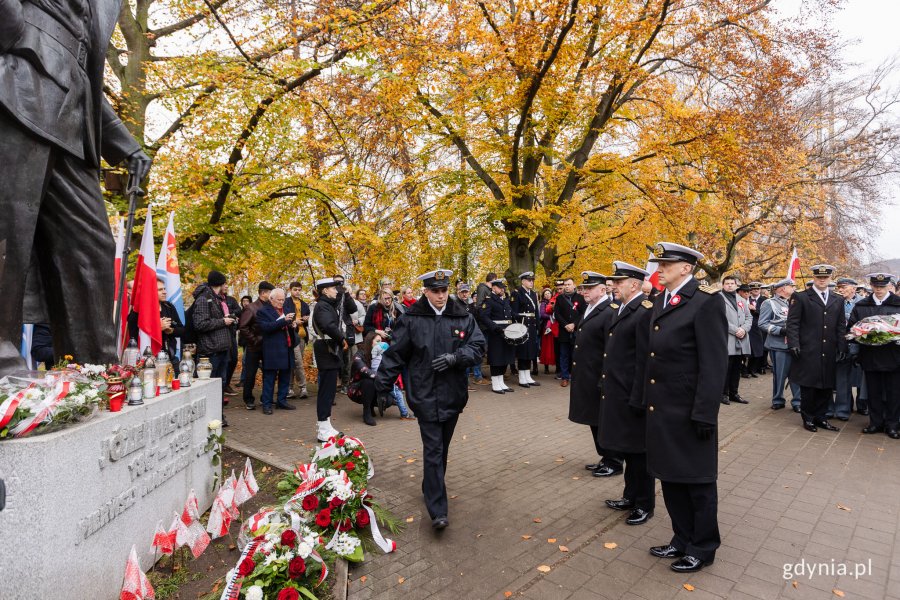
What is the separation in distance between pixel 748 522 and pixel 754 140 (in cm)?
1160

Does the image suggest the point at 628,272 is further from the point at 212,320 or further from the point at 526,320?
the point at 526,320

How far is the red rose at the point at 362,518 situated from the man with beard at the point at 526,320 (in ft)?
25.9

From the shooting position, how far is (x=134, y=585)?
3215 mm

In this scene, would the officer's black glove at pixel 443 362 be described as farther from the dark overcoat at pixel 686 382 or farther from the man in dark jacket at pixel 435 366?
the dark overcoat at pixel 686 382

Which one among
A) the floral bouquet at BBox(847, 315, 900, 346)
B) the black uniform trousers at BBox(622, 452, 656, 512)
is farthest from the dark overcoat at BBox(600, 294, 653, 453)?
the floral bouquet at BBox(847, 315, 900, 346)

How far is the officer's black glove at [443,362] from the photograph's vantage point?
4.50 metres

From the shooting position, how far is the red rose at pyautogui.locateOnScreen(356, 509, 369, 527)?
4207 millimetres

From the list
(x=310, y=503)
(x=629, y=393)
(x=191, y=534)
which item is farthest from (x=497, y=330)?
(x=191, y=534)

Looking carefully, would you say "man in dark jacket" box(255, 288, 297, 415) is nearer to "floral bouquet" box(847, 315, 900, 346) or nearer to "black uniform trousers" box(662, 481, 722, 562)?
"black uniform trousers" box(662, 481, 722, 562)

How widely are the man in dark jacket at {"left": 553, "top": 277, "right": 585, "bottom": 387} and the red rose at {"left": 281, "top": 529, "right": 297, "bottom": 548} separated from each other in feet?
28.9

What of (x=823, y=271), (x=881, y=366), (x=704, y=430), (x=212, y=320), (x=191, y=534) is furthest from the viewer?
(x=212, y=320)

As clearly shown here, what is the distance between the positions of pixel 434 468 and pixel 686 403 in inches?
80.9

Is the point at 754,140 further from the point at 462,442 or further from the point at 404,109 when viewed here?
the point at 462,442

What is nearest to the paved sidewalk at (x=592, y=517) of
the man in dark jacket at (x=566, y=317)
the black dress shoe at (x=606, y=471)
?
the black dress shoe at (x=606, y=471)
